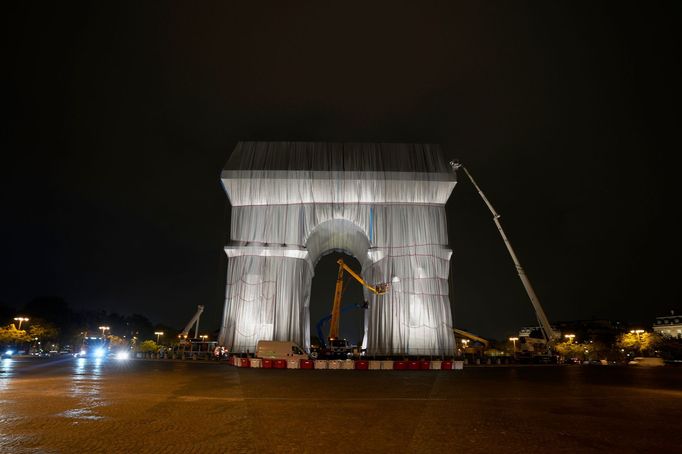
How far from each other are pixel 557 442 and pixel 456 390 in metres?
7.32

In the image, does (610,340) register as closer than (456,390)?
No

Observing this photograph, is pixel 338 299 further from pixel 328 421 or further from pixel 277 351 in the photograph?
pixel 328 421

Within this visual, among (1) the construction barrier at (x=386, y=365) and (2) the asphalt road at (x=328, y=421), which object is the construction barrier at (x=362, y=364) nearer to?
(1) the construction barrier at (x=386, y=365)

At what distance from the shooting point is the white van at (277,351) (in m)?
28.4

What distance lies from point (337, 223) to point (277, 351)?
13195mm

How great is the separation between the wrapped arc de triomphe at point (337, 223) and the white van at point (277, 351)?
407 cm

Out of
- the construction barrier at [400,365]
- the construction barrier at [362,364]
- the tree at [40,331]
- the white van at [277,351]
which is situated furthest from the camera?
the tree at [40,331]

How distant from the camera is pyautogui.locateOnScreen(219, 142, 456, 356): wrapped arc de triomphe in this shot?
33.7m

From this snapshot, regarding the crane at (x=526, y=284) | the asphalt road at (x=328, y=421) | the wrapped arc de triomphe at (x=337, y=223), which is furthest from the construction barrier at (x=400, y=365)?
the crane at (x=526, y=284)

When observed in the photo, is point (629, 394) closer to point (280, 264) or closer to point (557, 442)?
point (557, 442)

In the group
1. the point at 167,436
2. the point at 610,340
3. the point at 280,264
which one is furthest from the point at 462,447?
the point at 610,340

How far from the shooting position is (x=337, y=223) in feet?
125

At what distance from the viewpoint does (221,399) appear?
11016 millimetres

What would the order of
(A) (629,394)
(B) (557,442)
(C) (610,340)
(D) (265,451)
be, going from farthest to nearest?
(C) (610,340) → (A) (629,394) → (B) (557,442) → (D) (265,451)
